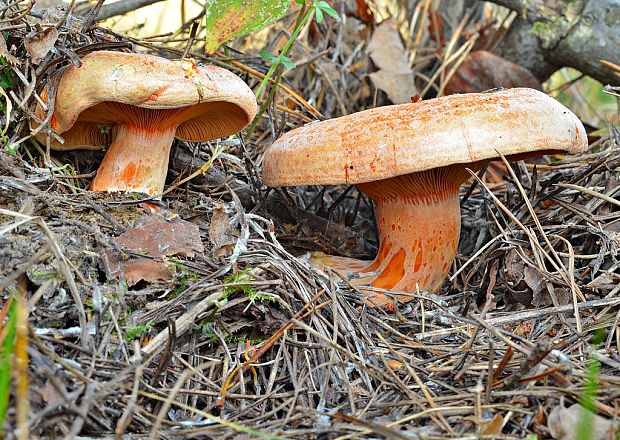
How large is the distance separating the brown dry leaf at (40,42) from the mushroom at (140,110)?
0.16m

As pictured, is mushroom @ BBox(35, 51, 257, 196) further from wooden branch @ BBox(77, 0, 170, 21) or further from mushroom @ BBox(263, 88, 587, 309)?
wooden branch @ BBox(77, 0, 170, 21)

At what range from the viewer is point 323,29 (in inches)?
185

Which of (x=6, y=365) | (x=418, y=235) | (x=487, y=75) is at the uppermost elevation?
(x=6, y=365)

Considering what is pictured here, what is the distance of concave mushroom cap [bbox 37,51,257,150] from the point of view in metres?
2.19

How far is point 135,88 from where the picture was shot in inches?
85.7

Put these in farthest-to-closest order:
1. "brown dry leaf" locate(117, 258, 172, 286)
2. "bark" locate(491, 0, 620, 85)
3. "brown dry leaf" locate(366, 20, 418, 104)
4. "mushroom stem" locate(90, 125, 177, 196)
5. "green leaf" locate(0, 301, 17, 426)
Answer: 1. "brown dry leaf" locate(366, 20, 418, 104)
2. "bark" locate(491, 0, 620, 85)
3. "mushroom stem" locate(90, 125, 177, 196)
4. "brown dry leaf" locate(117, 258, 172, 286)
5. "green leaf" locate(0, 301, 17, 426)

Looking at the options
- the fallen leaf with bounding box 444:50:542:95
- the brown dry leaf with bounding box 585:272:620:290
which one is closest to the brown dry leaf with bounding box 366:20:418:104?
the fallen leaf with bounding box 444:50:542:95

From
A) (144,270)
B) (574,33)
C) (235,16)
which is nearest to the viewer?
(144,270)

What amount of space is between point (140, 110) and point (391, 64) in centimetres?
243

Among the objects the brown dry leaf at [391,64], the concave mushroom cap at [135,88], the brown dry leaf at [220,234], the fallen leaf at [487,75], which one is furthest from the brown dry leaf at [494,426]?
the fallen leaf at [487,75]

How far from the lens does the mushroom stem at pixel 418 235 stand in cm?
270

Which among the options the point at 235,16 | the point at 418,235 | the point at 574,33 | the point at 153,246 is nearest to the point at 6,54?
the point at 235,16

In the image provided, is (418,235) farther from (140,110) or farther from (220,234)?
(140,110)

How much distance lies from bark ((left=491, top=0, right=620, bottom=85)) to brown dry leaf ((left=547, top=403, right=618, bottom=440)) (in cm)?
309
